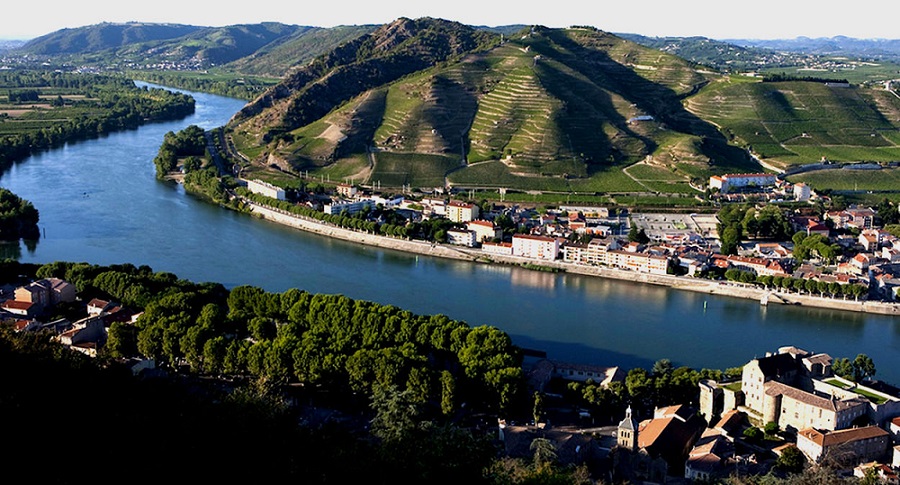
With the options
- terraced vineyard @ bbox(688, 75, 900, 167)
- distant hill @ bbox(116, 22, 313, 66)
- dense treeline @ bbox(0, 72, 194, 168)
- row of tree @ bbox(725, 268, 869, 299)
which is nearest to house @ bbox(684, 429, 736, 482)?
row of tree @ bbox(725, 268, 869, 299)

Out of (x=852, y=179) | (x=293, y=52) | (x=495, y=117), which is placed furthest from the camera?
(x=293, y=52)

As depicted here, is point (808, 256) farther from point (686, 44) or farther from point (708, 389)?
point (686, 44)

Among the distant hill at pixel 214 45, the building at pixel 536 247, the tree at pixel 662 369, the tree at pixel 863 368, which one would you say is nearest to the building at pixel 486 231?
the building at pixel 536 247

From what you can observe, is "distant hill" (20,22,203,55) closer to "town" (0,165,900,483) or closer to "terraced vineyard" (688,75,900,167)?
"terraced vineyard" (688,75,900,167)

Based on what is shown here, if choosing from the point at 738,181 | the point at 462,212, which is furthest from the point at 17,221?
the point at 738,181

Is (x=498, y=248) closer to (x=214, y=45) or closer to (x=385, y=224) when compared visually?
(x=385, y=224)

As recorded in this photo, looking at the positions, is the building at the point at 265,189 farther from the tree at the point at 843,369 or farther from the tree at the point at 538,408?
the tree at the point at 843,369
